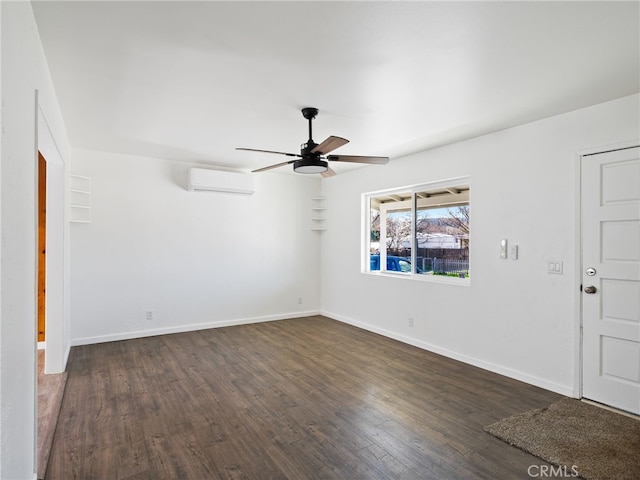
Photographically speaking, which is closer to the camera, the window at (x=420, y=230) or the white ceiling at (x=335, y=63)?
the white ceiling at (x=335, y=63)

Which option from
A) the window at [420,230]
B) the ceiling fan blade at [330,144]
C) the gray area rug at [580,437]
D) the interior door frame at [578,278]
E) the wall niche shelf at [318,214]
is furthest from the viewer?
the wall niche shelf at [318,214]

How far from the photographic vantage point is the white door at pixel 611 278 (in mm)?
2809

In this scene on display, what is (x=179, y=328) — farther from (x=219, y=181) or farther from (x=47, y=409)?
(x=47, y=409)

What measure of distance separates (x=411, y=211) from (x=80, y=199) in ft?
13.8

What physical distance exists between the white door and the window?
4.16 feet

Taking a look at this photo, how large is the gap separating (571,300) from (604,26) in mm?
2181

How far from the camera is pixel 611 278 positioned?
2.93 m

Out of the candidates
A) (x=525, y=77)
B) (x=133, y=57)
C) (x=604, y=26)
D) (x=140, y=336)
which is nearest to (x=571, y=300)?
(x=525, y=77)

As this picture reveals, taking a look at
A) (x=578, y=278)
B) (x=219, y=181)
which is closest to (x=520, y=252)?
(x=578, y=278)

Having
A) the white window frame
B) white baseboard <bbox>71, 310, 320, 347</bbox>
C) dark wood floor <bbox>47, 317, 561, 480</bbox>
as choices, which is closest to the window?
the white window frame

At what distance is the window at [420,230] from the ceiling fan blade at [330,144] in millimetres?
1934

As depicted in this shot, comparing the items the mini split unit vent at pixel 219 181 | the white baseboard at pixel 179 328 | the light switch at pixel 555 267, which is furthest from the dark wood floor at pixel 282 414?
the mini split unit vent at pixel 219 181

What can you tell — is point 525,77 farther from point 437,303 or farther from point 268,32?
point 437,303

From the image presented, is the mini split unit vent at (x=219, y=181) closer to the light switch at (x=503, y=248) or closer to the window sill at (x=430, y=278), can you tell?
the window sill at (x=430, y=278)
